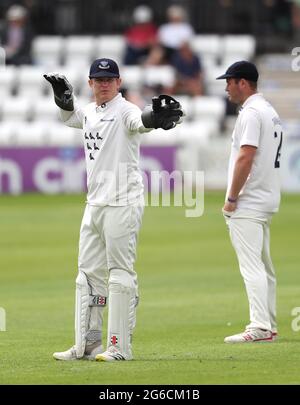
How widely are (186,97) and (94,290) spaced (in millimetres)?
19895

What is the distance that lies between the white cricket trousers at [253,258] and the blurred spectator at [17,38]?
68.8 feet

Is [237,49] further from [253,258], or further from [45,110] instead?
[253,258]

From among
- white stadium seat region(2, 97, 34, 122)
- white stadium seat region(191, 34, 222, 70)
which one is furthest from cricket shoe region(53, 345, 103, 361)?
white stadium seat region(191, 34, 222, 70)

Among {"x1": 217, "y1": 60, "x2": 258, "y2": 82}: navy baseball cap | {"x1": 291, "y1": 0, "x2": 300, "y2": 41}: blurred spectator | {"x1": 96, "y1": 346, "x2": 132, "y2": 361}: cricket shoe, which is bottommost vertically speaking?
{"x1": 96, "y1": 346, "x2": 132, "y2": 361}: cricket shoe

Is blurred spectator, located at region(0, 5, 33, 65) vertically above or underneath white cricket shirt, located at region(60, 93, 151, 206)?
above

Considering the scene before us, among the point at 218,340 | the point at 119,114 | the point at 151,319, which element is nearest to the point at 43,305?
A: the point at 151,319

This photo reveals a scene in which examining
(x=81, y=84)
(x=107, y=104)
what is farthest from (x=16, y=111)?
(x=107, y=104)

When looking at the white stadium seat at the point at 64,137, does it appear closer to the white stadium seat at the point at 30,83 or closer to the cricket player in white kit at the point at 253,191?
the white stadium seat at the point at 30,83

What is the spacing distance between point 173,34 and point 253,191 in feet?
66.1

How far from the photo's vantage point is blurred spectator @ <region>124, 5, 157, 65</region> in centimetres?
3050

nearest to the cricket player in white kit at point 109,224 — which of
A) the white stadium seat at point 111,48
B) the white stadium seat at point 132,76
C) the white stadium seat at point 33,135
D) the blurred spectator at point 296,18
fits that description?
the white stadium seat at point 33,135

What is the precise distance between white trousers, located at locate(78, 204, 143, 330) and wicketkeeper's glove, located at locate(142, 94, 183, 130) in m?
0.72

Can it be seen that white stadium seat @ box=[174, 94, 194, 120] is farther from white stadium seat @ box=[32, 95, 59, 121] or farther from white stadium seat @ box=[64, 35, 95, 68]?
white stadium seat @ box=[64, 35, 95, 68]

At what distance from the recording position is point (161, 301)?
13180 mm
